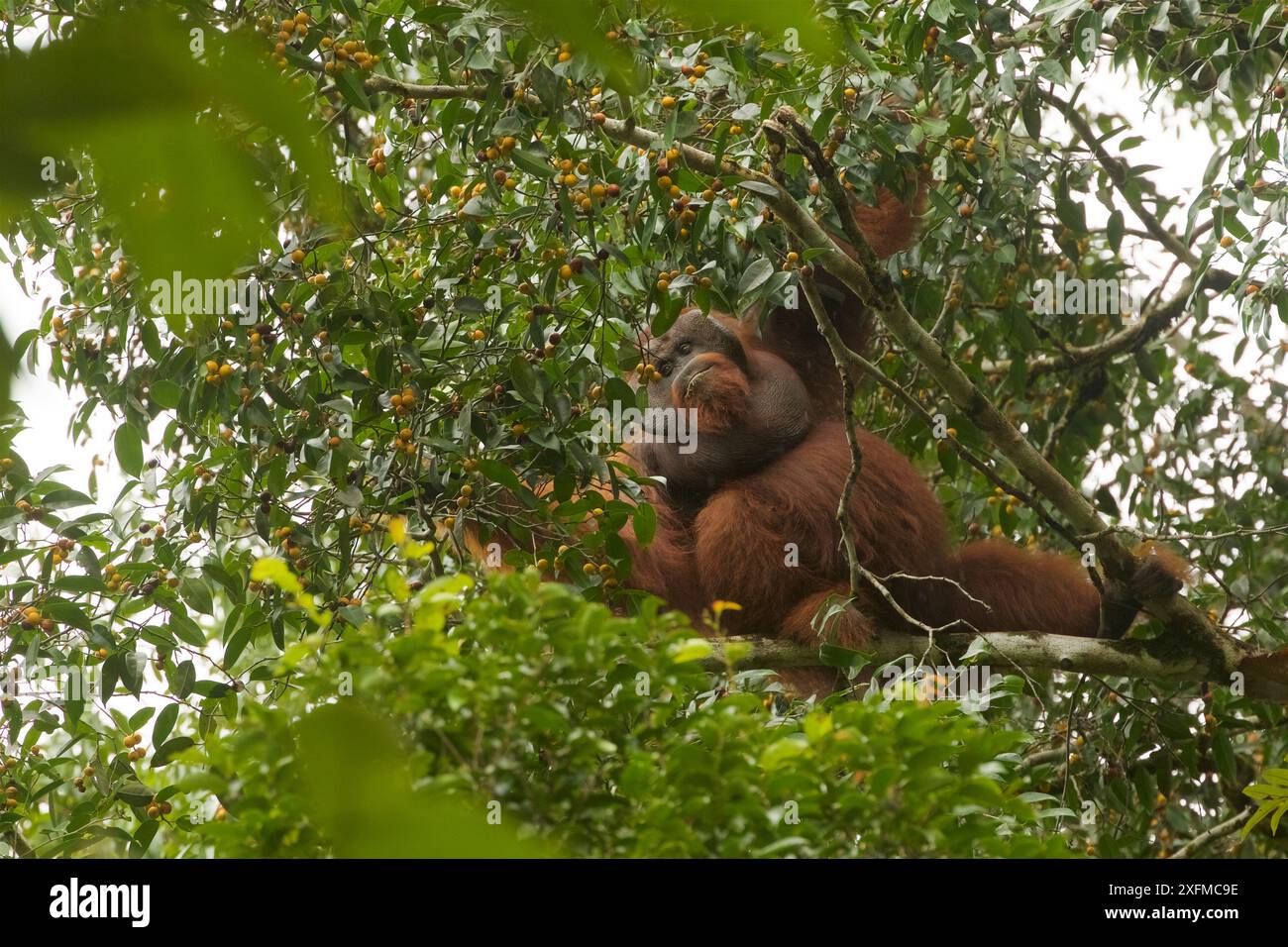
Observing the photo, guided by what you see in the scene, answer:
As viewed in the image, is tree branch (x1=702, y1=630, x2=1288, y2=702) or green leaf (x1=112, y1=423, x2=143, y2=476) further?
tree branch (x1=702, y1=630, x2=1288, y2=702)

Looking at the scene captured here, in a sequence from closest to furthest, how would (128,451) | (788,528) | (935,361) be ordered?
(128,451) → (935,361) → (788,528)

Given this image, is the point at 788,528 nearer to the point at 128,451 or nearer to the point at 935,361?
the point at 935,361

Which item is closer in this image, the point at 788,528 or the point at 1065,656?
the point at 1065,656

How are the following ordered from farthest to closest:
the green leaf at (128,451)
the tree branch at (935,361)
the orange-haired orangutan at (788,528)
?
1. the orange-haired orangutan at (788,528)
2. the green leaf at (128,451)
3. the tree branch at (935,361)

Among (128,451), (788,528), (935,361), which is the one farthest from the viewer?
(788,528)

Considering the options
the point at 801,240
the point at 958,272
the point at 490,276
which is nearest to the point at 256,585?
the point at 490,276

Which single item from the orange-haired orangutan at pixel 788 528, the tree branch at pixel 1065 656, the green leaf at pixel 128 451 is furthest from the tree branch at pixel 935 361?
the green leaf at pixel 128 451

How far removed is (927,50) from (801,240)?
2.72 feet

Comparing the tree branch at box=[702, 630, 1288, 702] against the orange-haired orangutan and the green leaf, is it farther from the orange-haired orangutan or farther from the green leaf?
the green leaf

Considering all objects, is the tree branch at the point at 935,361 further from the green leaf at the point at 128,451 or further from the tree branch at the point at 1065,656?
the green leaf at the point at 128,451

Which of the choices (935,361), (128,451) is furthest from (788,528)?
(128,451)

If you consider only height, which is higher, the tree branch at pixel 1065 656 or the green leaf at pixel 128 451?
the green leaf at pixel 128 451

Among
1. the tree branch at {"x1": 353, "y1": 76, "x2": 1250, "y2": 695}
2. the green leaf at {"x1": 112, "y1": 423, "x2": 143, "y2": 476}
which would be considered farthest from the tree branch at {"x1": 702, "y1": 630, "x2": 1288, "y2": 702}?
the green leaf at {"x1": 112, "y1": 423, "x2": 143, "y2": 476}

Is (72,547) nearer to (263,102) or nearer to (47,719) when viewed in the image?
(47,719)
